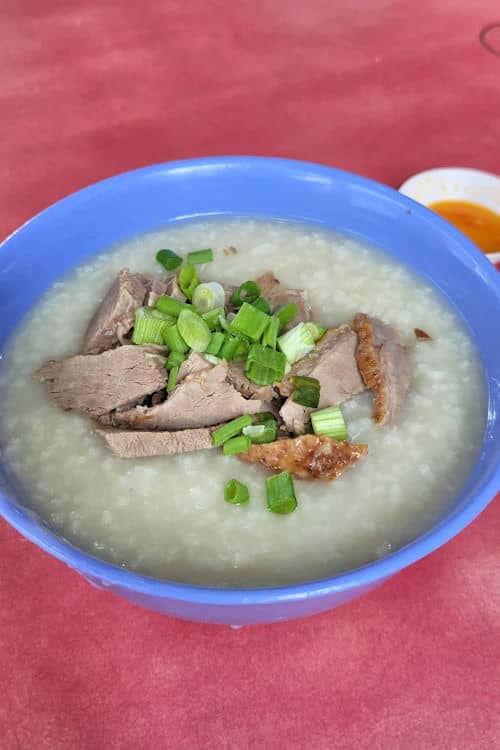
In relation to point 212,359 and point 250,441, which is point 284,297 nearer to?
point 212,359

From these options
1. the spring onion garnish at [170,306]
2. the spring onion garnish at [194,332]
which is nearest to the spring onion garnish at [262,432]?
the spring onion garnish at [194,332]

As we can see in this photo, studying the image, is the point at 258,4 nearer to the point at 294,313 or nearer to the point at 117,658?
the point at 294,313

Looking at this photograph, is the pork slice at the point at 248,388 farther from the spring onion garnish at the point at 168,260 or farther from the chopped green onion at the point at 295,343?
the spring onion garnish at the point at 168,260

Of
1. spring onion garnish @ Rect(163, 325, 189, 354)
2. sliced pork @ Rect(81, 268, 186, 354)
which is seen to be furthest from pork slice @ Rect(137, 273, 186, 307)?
spring onion garnish @ Rect(163, 325, 189, 354)

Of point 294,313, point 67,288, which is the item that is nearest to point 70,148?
point 67,288

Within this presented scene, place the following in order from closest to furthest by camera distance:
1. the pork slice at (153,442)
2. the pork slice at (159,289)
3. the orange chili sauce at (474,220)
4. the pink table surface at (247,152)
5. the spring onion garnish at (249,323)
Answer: the pink table surface at (247,152) → the pork slice at (153,442) → the spring onion garnish at (249,323) → the pork slice at (159,289) → the orange chili sauce at (474,220)

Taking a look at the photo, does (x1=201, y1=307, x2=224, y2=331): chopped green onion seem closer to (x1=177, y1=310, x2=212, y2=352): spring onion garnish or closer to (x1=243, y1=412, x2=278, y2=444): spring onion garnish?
(x1=177, y1=310, x2=212, y2=352): spring onion garnish
